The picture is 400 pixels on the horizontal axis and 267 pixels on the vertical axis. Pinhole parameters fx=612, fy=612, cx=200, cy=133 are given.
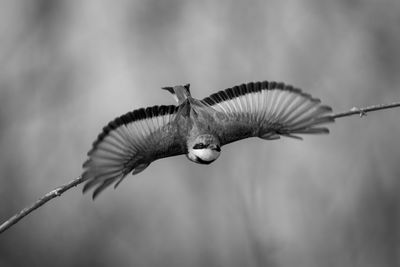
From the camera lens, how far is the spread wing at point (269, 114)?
75.7 inches

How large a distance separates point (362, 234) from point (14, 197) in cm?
173

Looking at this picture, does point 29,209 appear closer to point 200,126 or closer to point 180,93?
point 200,126

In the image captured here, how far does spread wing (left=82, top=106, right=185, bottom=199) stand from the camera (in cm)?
171

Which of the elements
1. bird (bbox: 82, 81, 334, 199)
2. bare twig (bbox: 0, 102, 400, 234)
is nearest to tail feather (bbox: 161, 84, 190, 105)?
bird (bbox: 82, 81, 334, 199)

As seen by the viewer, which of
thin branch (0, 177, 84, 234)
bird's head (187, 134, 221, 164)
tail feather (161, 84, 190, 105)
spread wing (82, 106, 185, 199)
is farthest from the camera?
tail feather (161, 84, 190, 105)

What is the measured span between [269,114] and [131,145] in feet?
1.59

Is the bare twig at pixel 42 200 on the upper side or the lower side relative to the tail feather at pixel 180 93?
lower

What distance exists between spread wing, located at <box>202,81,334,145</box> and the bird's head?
0.11 m

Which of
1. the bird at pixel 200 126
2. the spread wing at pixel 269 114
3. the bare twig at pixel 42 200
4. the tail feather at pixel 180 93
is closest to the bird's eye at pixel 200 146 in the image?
the bird at pixel 200 126

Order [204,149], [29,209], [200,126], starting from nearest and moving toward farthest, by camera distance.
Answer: [29,209] → [204,149] → [200,126]

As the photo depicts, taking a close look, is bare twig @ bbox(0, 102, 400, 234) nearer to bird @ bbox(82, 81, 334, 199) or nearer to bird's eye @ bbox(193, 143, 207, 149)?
bird @ bbox(82, 81, 334, 199)

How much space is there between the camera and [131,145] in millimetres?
1849

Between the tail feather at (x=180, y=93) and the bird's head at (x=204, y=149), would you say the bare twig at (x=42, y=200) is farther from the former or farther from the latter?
the tail feather at (x=180, y=93)

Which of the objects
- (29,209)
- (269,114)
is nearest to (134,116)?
(269,114)
